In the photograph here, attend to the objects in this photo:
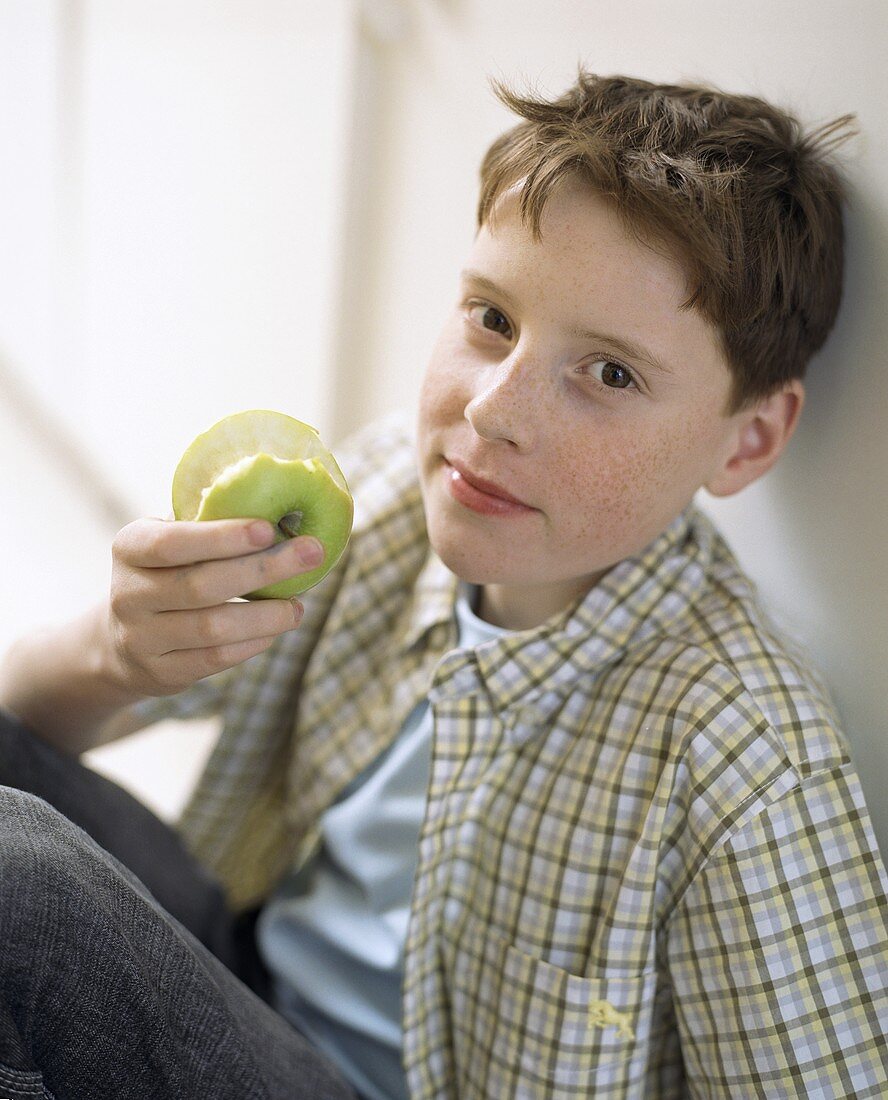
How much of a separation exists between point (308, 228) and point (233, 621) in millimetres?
843

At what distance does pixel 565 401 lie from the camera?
77 cm

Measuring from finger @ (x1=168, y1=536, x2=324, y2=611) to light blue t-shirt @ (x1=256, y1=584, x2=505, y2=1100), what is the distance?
29cm

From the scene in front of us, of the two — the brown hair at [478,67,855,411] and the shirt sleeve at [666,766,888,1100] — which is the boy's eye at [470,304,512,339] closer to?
the brown hair at [478,67,855,411]

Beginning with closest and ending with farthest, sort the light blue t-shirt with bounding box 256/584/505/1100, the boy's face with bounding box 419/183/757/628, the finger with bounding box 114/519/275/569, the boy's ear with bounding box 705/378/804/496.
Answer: the finger with bounding box 114/519/275/569 → the boy's face with bounding box 419/183/757/628 → the boy's ear with bounding box 705/378/804/496 → the light blue t-shirt with bounding box 256/584/505/1100

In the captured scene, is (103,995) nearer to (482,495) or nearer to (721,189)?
(482,495)

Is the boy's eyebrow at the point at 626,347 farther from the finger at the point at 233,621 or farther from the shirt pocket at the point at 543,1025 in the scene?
the shirt pocket at the point at 543,1025

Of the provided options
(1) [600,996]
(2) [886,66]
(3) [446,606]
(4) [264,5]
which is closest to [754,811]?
(1) [600,996]

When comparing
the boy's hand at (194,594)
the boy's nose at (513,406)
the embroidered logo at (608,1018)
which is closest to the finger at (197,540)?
the boy's hand at (194,594)

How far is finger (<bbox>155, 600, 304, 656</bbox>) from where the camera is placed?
0.71 metres

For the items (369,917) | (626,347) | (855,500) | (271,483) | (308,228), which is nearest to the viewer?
(271,483)

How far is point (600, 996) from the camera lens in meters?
0.81

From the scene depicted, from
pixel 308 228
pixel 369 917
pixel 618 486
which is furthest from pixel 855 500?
pixel 308 228

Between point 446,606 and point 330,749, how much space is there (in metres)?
0.17

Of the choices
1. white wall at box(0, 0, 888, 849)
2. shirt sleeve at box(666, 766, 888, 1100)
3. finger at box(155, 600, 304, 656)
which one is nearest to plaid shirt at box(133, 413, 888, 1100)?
shirt sleeve at box(666, 766, 888, 1100)
